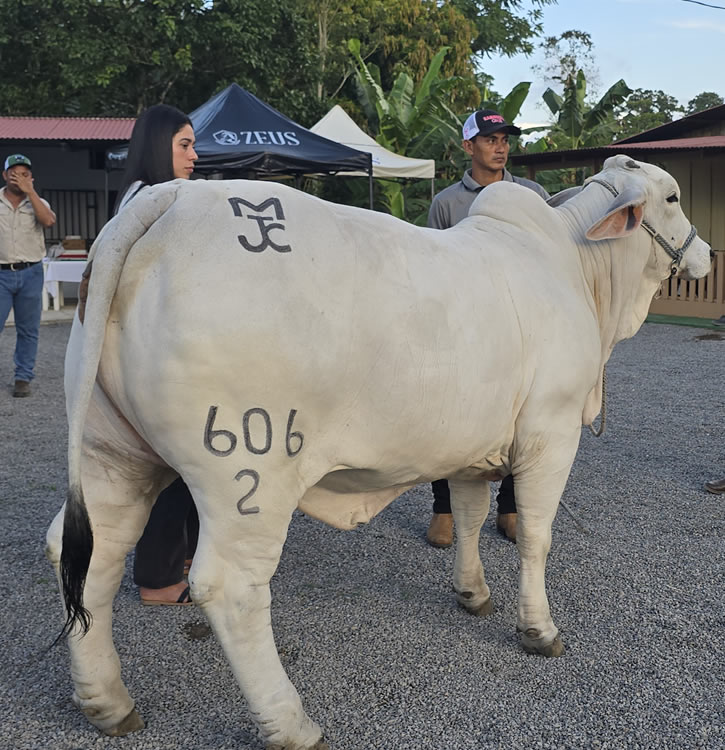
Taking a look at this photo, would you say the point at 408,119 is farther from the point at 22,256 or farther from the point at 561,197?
the point at 561,197

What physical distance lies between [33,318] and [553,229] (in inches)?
230

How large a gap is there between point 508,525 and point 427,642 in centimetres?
127

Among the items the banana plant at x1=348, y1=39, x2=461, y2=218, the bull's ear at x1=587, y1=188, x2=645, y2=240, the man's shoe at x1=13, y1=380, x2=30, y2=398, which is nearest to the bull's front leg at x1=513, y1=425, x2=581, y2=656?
the bull's ear at x1=587, y1=188, x2=645, y2=240

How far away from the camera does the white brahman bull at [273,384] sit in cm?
223

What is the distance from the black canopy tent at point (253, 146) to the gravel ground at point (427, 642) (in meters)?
5.80

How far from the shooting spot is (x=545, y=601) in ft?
10.3

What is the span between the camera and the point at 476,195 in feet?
14.1

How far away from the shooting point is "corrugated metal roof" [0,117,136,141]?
586 inches

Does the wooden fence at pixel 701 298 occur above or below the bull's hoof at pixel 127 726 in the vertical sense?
above

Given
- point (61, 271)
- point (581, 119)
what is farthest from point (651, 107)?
point (61, 271)

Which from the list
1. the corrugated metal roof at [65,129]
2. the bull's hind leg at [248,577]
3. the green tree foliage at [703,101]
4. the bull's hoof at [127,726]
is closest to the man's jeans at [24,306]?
the bull's hoof at [127,726]

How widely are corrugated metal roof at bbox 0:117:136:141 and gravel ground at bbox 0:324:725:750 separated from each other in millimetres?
11214

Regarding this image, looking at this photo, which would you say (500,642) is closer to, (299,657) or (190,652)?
(299,657)

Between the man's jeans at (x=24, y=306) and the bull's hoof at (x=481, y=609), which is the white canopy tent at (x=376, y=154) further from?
the bull's hoof at (x=481, y=609)
